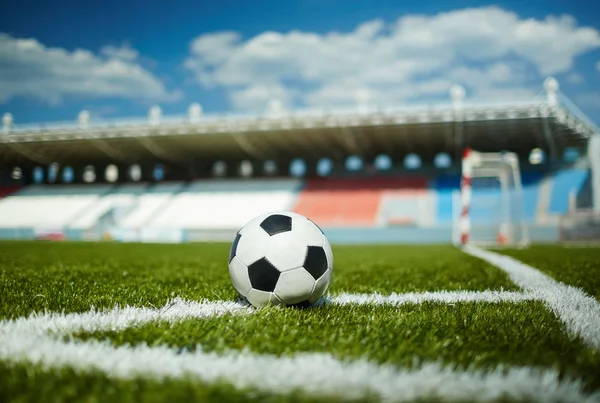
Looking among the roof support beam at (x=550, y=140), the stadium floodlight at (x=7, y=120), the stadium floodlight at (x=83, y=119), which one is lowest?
the roof support beam at (x=550, y=140)

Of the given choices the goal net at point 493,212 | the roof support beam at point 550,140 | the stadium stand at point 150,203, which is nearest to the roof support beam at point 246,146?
the stadium stand at point 150,203

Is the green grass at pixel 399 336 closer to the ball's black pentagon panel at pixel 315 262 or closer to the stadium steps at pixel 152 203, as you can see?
the ball's black pentagon panel at pixel 315 262

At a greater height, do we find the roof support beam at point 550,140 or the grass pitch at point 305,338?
the roof support beam at point 550,140

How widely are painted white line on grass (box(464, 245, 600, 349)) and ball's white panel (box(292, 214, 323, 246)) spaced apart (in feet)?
4.46

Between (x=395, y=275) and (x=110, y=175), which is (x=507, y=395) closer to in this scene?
(x=395, y=275)

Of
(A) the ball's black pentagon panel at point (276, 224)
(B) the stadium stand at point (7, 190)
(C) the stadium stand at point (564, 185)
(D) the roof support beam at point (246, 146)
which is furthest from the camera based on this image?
(B) the stadium stand at point (7, 190)

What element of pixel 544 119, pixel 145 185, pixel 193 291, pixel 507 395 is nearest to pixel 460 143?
pixel 544 119

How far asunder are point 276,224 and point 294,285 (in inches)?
15.1

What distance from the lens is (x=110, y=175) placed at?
110ft

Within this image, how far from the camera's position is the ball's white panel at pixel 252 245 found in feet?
8.93

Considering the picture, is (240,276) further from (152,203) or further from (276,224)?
(152,203)

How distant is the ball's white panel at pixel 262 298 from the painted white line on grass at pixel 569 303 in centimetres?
149

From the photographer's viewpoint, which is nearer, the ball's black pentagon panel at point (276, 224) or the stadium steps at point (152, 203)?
the ball's black pentagon panel at point (276, 224)

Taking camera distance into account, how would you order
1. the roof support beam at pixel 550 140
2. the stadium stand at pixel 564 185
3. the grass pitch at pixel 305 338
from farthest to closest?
the stadium stand at pixel 564 185 < the roof support beam at pixel 550 140 < the grass pitch at pixel 305 338
